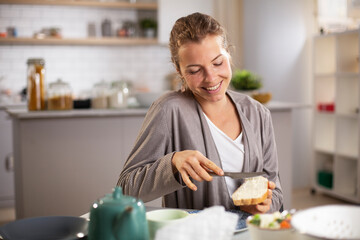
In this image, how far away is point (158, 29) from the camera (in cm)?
558

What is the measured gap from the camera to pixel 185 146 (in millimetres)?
1694

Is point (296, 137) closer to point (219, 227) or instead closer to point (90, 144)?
point (90, 144)

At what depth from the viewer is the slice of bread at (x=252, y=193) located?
1393mm

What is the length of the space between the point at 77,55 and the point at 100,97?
7.89 feet

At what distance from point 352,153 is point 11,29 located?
3.94 m

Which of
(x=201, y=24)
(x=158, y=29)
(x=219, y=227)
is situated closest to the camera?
(x=219, y=227)

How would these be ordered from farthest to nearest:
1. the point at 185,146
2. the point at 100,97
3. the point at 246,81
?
the point at 246,81 < the point at 100,97 < the point at 185,146

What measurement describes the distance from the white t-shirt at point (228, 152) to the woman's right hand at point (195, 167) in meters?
0.36

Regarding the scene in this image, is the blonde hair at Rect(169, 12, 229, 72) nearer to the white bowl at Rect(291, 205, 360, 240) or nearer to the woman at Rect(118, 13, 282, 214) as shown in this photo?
the woman at Rect(118, 13, 282, 214)

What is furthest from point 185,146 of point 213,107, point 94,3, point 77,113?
point 94,3

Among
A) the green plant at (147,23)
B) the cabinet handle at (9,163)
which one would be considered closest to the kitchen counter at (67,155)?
the cabinet handle at (9,163)

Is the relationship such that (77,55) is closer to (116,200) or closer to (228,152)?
(228,152)

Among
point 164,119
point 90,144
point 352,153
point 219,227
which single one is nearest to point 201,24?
point 164,119

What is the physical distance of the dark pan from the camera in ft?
3.84
